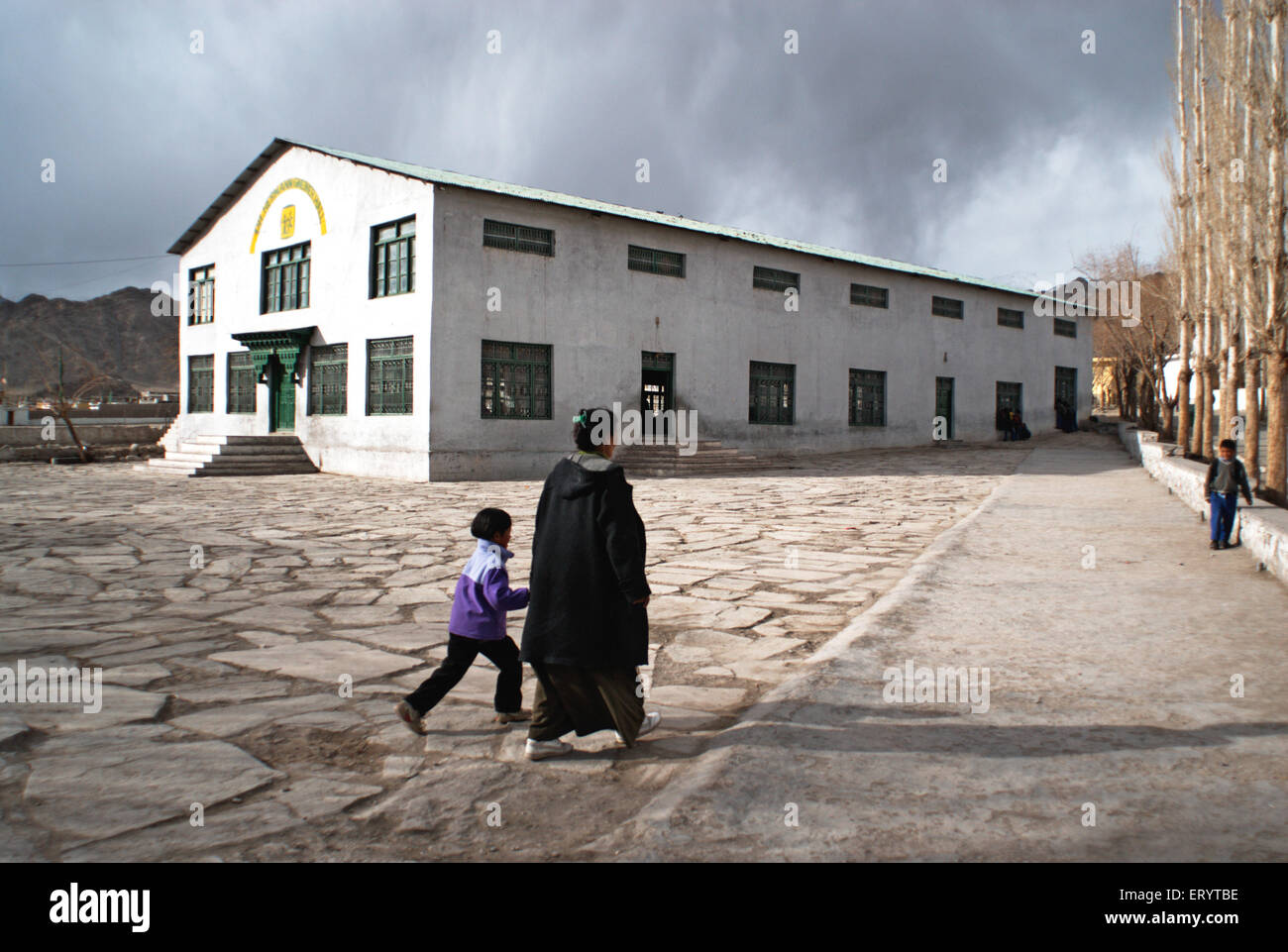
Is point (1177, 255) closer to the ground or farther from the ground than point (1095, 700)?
farther from the ground

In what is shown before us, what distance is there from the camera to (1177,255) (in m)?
19.5

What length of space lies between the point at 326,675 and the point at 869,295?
24906mm

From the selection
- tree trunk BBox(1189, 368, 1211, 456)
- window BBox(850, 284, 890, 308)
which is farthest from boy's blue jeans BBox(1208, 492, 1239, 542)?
window BBox(850, 284, 890, 308)

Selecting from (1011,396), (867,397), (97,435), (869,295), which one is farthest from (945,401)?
(97,435)

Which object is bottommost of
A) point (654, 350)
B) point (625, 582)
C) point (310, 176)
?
point (625, 582)

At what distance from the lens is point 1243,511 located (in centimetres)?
855

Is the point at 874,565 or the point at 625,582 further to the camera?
the point at 874,565

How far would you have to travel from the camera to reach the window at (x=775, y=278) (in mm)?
24062

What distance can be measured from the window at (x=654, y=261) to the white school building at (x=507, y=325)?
5cm

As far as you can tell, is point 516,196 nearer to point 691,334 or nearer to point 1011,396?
point 691,334

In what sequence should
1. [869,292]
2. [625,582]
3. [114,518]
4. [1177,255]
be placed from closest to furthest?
[625,582] < [114,518] < [1177,255] < [869,292]
